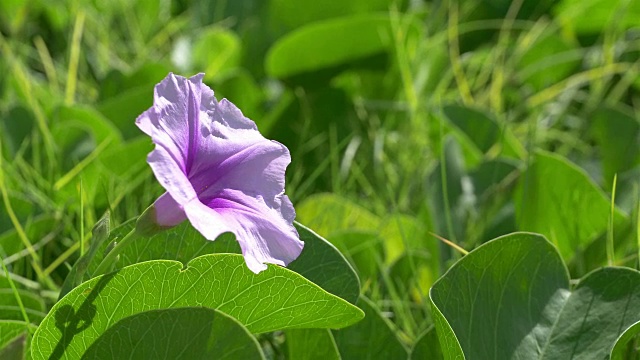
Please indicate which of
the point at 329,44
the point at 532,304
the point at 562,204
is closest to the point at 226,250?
the point at 532,304

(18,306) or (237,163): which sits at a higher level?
(237,163)

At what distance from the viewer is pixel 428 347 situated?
0.90 m

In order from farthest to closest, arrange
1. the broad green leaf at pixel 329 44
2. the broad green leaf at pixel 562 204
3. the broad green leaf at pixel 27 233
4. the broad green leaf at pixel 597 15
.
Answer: the broad green leaf at pixel 597 15 < the broad green leaf at pixel 329 44 < the broad green leaf at pixel 562 204 < the broad green leaf at pixel 27 233

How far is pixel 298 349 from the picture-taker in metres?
0.88

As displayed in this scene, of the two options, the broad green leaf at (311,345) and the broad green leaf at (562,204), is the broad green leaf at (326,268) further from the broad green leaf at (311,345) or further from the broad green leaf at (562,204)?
the broad green leaf at (562,204)

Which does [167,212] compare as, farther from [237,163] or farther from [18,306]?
[18,306]

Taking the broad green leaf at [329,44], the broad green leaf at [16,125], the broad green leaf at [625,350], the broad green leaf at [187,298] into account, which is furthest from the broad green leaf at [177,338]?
A: the broad green leaf at [329,44]

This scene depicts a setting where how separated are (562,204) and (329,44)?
48 cm

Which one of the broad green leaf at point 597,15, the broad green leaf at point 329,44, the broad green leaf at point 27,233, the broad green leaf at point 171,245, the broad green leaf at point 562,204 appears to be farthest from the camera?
the broad green leaf at point 597,15

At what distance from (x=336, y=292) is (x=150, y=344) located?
20 centimetres

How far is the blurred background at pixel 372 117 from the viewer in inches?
47.4

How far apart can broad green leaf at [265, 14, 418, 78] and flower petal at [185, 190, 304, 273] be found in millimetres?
786

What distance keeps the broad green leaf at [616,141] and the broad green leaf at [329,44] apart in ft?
1.13

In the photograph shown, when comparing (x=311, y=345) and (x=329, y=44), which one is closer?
(x=311, y=345)
